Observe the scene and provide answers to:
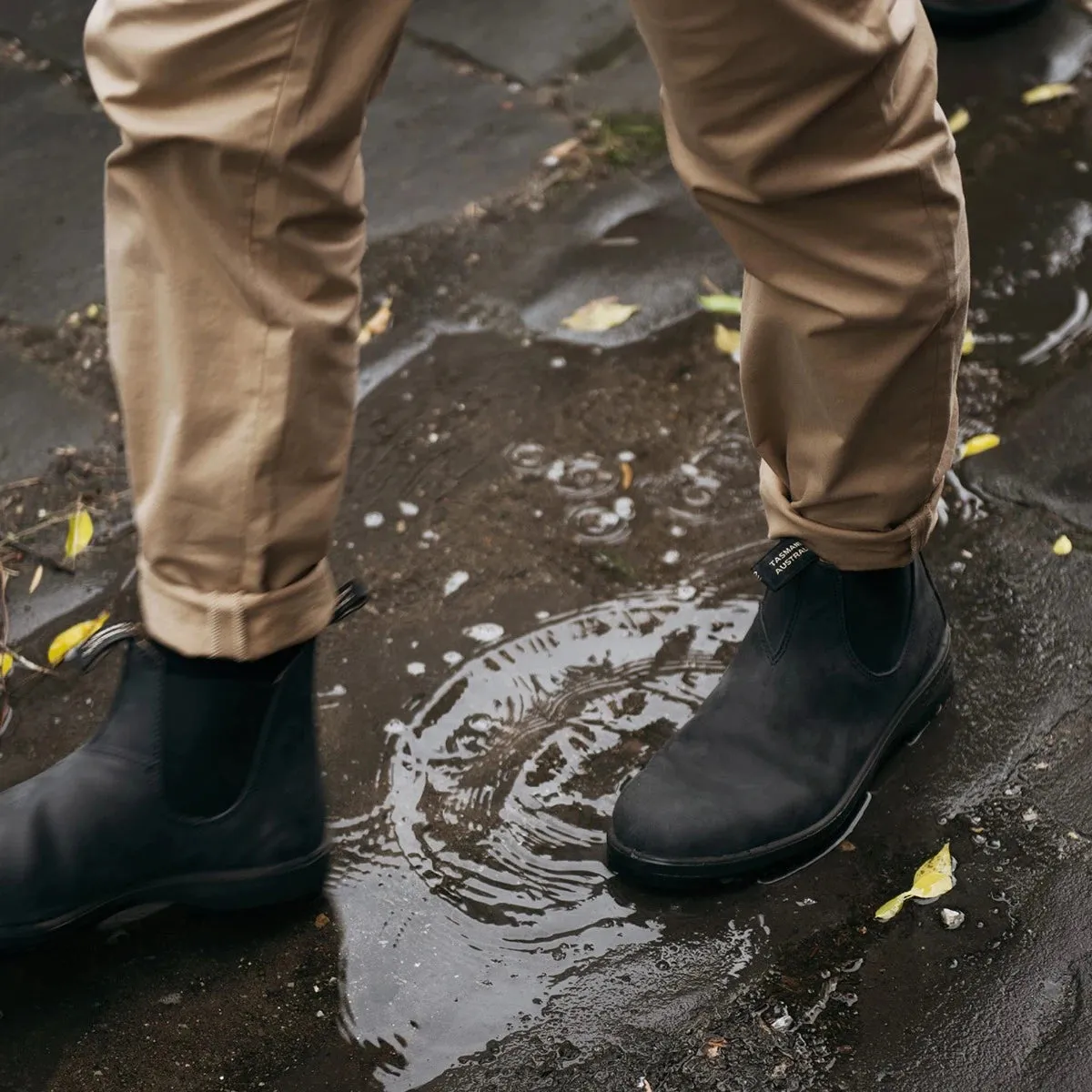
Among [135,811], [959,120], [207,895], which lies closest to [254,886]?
[207,895]

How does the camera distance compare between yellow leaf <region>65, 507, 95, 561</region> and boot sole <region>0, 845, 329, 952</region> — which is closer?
boot sole <region>0, 845, 329, 952</region>

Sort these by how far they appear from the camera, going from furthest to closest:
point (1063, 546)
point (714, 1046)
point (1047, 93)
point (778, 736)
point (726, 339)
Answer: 1. point (1047, 93)
2. point (726, 339)
3. point (1063, 546)
4. point (778, 736)
5. point (714, 1046)

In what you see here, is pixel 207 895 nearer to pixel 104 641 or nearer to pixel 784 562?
pixel 104 641

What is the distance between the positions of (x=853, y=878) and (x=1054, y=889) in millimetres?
213

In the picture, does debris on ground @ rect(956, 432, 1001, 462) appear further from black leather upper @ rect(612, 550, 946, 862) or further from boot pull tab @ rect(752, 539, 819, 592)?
boot pull tab @ rect(752, 539, 819, 592)

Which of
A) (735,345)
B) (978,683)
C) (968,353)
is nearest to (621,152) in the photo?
(735,345)

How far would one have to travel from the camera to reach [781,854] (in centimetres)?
156

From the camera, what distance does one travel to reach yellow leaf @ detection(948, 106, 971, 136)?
115 inches

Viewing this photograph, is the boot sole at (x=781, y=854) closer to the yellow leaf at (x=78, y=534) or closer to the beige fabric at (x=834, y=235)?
the beige fabric at (x=834, y=235)

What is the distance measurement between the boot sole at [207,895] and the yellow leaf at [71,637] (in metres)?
0.48

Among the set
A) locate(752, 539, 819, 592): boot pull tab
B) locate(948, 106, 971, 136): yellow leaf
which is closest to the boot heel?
locate(752, 539, 819, 592): boot pull tab

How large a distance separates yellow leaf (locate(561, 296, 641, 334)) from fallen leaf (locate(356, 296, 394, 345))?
12.2 inches

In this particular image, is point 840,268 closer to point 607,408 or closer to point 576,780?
point 576,780

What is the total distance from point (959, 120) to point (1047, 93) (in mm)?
252
